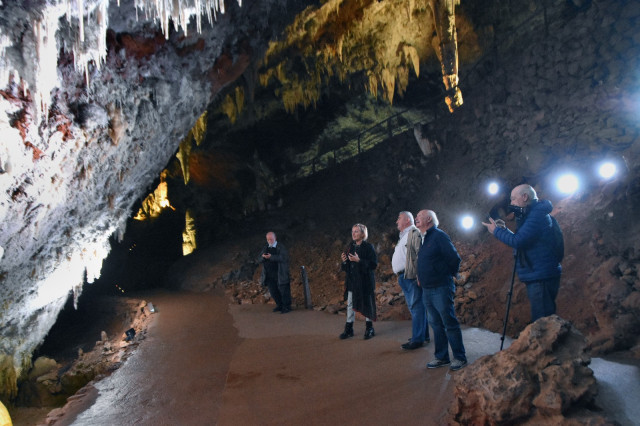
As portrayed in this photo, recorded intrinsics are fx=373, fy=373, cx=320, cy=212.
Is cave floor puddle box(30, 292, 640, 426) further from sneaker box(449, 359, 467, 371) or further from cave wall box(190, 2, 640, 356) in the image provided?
cave wall box(190, 2, 640, 356)

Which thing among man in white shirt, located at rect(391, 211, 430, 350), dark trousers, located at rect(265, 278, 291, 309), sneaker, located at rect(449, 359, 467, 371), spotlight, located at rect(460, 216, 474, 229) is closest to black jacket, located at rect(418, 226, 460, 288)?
man in white shirt, located at rect(391, 211, 430, 350)

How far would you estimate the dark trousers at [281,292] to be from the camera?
855 cm

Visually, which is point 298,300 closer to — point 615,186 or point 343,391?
point 343,391

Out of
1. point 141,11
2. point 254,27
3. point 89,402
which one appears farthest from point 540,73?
point 89,402

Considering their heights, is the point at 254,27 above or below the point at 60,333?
above

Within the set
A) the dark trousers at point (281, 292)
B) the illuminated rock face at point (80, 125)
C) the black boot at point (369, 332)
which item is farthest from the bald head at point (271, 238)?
the black boot at point (369, 332)

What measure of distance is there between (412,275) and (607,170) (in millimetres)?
5464

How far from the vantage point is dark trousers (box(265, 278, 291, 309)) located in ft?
28.1

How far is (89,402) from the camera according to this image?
4.45 m

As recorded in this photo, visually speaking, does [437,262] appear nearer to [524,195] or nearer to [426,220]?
[426,220]

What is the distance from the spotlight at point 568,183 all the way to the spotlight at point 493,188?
5.13 ft

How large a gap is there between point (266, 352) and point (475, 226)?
22.2ft

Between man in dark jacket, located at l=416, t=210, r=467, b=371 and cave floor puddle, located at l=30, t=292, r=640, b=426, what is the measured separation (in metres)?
Answer: 0.21

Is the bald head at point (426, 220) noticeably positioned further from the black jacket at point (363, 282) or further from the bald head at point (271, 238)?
the bald head at point (271, 238)
